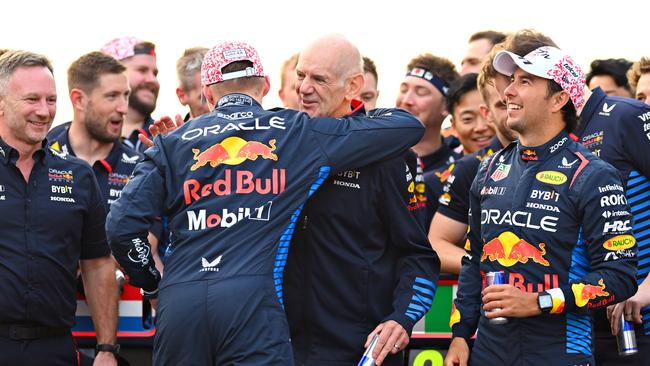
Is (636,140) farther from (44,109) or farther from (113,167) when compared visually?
(113,167)

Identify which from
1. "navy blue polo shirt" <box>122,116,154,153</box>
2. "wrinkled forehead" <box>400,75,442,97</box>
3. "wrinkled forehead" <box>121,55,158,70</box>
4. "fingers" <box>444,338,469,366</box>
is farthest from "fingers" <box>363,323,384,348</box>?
"wrinkled forehead" <box>121,55,158,70</box>

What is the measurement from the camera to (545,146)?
5.10 meters

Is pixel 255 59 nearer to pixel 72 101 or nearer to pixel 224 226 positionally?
pixel 224 226

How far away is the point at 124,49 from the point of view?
9.29 m

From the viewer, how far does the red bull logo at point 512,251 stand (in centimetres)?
496

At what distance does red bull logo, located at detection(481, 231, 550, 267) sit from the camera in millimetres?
4961

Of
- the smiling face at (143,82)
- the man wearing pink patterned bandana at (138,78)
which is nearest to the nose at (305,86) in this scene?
the man wearing pink patterned bandana at (138,78)

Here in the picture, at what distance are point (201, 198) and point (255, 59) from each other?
2.68 feet

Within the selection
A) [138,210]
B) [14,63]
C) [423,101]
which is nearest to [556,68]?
[138,210]

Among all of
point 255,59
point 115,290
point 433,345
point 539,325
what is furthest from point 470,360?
point 115,290

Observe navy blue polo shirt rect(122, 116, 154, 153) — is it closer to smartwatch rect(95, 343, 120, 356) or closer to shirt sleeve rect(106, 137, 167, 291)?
smartwatch rect(95, 343, 120, 356)

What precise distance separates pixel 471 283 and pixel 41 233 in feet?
8.41

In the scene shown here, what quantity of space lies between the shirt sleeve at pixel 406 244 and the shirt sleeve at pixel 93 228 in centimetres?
197

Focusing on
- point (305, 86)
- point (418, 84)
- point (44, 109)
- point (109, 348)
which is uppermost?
point (305, 86)
